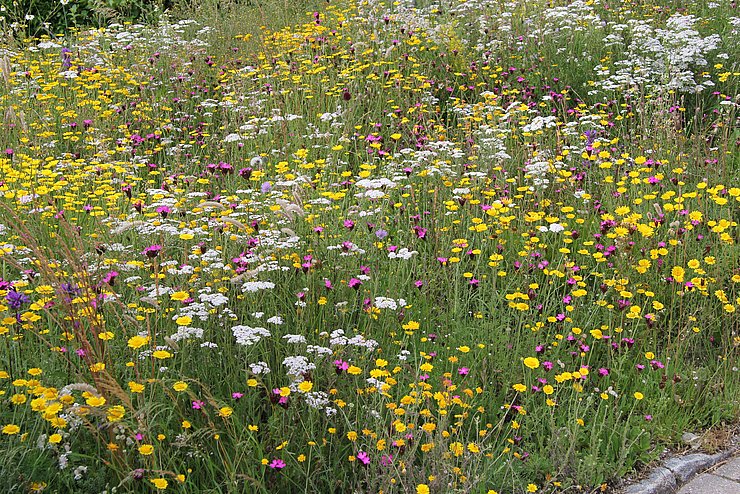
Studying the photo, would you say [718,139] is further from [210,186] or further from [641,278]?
[210,186]

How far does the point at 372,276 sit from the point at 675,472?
4.91 ft

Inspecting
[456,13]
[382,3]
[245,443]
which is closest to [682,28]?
[456,13]

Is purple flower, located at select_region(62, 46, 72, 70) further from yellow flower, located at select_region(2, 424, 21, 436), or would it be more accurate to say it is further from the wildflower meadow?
yellow flower, located at select_region(2, 424, 21, 436)

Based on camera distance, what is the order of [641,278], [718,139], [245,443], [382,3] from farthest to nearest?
1. [382,3]
2. [718,139]
3. [641,278]
4. [245,443]

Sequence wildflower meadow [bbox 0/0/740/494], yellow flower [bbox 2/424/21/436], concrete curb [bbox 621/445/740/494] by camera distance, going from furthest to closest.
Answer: concrete curb [bbox 621/445/740/494] → wildflower meadow [bbox 0/0/740/494] → yellow flower [bbox 2/424/21/436]

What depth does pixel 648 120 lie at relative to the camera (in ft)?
17.7

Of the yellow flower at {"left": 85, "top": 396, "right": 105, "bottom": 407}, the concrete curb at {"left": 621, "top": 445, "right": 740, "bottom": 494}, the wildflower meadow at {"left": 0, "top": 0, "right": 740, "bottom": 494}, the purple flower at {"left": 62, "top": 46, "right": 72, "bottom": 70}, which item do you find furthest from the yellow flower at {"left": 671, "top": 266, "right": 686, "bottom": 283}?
the purple flower at {"left": 62, "top": 46, "right": 72, "bottom": 70}

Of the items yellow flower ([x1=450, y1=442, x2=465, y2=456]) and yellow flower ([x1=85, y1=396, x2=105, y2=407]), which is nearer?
yellow flower ([x1=85, y1=396, x2=105, y2=407])

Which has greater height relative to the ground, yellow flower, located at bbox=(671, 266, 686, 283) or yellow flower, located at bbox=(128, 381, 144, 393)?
yellow flower, located at bbox=(128, 381, 144, 393)

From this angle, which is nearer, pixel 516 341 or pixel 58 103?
pixel 516 341

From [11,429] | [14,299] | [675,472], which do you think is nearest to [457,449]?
[675,472]

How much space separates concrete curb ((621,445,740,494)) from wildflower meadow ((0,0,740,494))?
72 mm

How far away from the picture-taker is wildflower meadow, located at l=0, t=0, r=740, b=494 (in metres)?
2.64

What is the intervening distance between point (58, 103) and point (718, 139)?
4991mm
